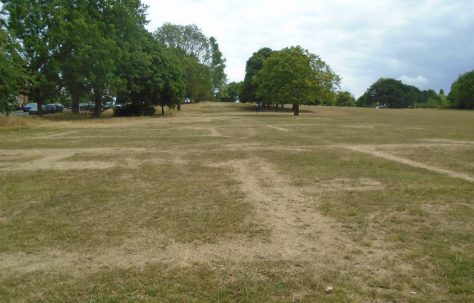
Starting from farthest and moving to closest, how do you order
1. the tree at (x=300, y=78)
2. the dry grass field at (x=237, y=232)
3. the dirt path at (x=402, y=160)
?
1. the tree at (x=300, y=78)
2. the dirt path at (x=402, y=160)
3. the dry grass field at (x=237, y=232)

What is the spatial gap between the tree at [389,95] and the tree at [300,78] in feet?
243

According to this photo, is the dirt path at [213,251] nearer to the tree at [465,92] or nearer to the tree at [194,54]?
the tree at [194,54]

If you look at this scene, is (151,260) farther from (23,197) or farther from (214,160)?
→ (214,160)

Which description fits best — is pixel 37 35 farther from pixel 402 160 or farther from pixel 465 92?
pixel 465 92

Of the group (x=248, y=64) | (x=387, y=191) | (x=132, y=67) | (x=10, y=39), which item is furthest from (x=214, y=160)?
(x=248, y=64)

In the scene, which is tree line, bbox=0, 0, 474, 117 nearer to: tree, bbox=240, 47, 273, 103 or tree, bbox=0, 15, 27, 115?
tree, bbox=0, 15, 27, 115

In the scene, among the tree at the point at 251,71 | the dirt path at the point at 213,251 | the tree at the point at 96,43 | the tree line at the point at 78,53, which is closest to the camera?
the dirt path at the point at 213,251

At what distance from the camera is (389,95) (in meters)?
115

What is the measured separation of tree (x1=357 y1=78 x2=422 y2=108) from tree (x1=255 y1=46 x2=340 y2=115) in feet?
243

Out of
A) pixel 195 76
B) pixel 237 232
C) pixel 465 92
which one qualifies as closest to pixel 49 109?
pixel 195 76

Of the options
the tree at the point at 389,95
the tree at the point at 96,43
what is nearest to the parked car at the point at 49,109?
the tree at the point at 96,43

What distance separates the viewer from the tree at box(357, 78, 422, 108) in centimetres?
11475

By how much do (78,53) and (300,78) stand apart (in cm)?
2361

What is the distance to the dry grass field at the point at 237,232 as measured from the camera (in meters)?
3.99
